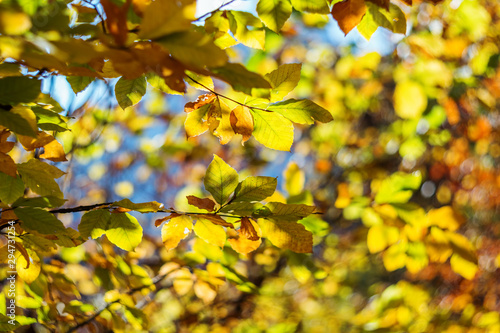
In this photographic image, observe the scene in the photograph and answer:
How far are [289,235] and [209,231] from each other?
149 millimetres

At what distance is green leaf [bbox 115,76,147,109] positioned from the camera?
678mm

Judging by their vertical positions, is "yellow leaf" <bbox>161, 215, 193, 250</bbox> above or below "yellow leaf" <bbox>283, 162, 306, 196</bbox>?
above

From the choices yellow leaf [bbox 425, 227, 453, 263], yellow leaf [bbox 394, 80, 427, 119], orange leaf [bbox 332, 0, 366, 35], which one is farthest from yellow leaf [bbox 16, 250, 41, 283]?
yellow leaf [bbox 394, 80, 427, 119]

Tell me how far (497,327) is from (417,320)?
37 centimetres

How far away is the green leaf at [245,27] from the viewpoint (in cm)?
77

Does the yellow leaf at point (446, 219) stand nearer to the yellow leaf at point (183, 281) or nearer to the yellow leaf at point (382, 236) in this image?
the yellow leaf at point (382, 236)

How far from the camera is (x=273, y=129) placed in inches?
26.3

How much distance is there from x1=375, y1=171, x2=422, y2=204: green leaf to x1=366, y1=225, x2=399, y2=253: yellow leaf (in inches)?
3.2

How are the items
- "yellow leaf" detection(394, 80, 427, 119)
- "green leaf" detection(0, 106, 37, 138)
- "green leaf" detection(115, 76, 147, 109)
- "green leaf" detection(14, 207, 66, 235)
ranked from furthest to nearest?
"yellow leaf" detection(394, 80, 427, 119) < "green leaf" detection(115, 76, 147, 109) < "green leaf" detection(14, 207, 66, 235) < "green leaf" detection(0, 106, 37, 138)

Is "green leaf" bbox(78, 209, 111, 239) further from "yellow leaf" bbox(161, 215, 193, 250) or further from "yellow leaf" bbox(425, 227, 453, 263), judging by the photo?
"yellow leaf" bbox(425, 227, 453, 263)

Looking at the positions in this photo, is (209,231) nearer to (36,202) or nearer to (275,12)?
(36,202)

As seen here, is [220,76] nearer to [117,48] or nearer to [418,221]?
Answer: [117,48]

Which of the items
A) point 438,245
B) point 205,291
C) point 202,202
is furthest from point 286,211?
point 438,245

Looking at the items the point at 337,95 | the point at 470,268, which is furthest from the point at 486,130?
the point at 470,268
